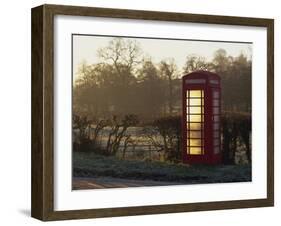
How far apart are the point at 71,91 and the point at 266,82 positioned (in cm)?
216

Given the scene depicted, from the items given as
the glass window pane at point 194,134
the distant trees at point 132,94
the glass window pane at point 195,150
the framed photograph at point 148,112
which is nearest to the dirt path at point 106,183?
the framed photograph at point 148,112

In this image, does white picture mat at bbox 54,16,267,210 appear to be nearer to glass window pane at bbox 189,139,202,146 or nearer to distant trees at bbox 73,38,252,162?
distant trees at bbox 73,38,252,162

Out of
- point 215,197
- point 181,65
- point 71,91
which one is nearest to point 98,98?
point 71,91

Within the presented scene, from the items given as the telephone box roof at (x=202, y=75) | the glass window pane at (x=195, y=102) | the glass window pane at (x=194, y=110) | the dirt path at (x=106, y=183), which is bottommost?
the dirt path at (x=106, y=183)

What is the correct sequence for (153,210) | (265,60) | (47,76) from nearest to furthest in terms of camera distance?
1. (47,76)
2. (153,210)
3. (265,60)

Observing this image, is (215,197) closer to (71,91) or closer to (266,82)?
(266,82)

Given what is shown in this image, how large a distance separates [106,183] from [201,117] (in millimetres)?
1202

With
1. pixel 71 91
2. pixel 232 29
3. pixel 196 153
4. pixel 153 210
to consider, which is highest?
pixel 232 29

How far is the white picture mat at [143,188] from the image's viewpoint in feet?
26.3

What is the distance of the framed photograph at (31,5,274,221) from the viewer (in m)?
8.02

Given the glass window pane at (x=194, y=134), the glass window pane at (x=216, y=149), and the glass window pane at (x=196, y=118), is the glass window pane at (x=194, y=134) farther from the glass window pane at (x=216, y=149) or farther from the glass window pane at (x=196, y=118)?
the glass window pane at (x=216, y=149)

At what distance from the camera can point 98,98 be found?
822 centimetres

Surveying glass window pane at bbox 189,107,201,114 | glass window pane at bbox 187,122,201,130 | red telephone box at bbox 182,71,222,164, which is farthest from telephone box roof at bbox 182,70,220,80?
glass window pane at bbox 187,122,201,130

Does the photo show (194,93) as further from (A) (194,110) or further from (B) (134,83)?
(B) (134,83)
